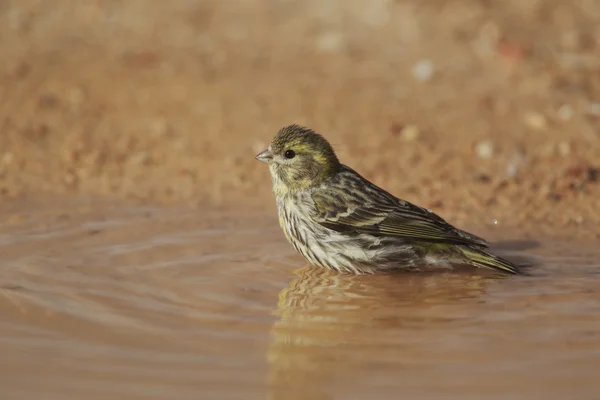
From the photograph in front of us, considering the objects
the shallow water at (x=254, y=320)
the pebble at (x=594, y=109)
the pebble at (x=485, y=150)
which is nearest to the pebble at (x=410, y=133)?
the pebble at (x=485, y=150)

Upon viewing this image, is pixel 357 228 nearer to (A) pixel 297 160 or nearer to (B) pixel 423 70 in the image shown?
(A) pixel 297 160

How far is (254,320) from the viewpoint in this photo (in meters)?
5.62

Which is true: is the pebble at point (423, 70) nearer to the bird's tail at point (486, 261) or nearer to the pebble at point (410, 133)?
the pebble at point (410, 133)

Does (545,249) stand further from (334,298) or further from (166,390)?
(166,390)

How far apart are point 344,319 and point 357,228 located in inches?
48.1

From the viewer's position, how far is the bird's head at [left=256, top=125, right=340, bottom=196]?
710 cm

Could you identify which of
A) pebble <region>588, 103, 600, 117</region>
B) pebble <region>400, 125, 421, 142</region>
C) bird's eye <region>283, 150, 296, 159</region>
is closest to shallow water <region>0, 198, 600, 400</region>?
bird's eye <region>283, 150, 296, 159</region>

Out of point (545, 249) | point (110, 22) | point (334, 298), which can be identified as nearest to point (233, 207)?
point (334, 298)

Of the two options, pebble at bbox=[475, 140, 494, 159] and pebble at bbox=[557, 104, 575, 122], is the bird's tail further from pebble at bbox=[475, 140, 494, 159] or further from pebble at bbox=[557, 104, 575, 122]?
pebble at bbox=[557, 104, 575, 122]

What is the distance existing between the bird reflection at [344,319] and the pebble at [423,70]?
387 centimetres

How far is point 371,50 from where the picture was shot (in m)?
10.8

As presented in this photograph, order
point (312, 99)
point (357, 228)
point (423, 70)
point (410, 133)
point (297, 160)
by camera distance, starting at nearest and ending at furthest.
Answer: point (357, 228)
point (297, 160)
point (410, 133)
point (312, 99)
point (423, 70)

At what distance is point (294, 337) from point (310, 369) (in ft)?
1.64

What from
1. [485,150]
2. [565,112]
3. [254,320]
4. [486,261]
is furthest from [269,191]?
[565,112]
